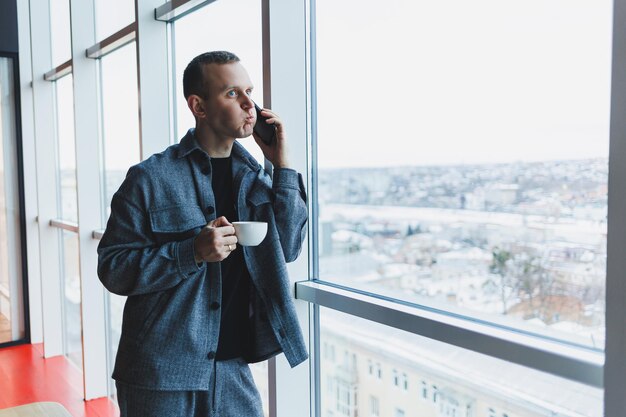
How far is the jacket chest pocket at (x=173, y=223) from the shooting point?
146 cm

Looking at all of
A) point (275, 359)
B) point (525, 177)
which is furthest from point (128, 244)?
point (525, 177)

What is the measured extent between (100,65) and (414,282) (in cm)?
289

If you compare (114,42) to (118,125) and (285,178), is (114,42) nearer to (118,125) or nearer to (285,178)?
(118,125)

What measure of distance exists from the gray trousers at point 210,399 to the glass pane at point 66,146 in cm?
298

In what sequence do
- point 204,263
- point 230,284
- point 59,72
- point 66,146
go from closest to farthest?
1. point 204,263
2. point 230,284
3. point 59,72
4. point 66,146

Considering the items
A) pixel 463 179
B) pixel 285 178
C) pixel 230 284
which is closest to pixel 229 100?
pixel 285 178

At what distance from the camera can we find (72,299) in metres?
4.33

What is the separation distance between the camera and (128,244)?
1.46 m

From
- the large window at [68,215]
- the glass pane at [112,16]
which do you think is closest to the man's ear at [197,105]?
the glass pane at [112,16]

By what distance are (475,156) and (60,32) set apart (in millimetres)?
3892

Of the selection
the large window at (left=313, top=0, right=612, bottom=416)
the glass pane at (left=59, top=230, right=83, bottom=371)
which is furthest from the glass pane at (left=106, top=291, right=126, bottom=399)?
the large window at (left=313, top=0, right=612, bottom=416)

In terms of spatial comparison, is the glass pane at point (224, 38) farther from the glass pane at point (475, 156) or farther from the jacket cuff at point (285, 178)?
the jacket cuff at point (285, 178)

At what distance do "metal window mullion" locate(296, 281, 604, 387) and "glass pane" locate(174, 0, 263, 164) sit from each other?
74cm

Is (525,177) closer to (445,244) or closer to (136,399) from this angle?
(445,244)
